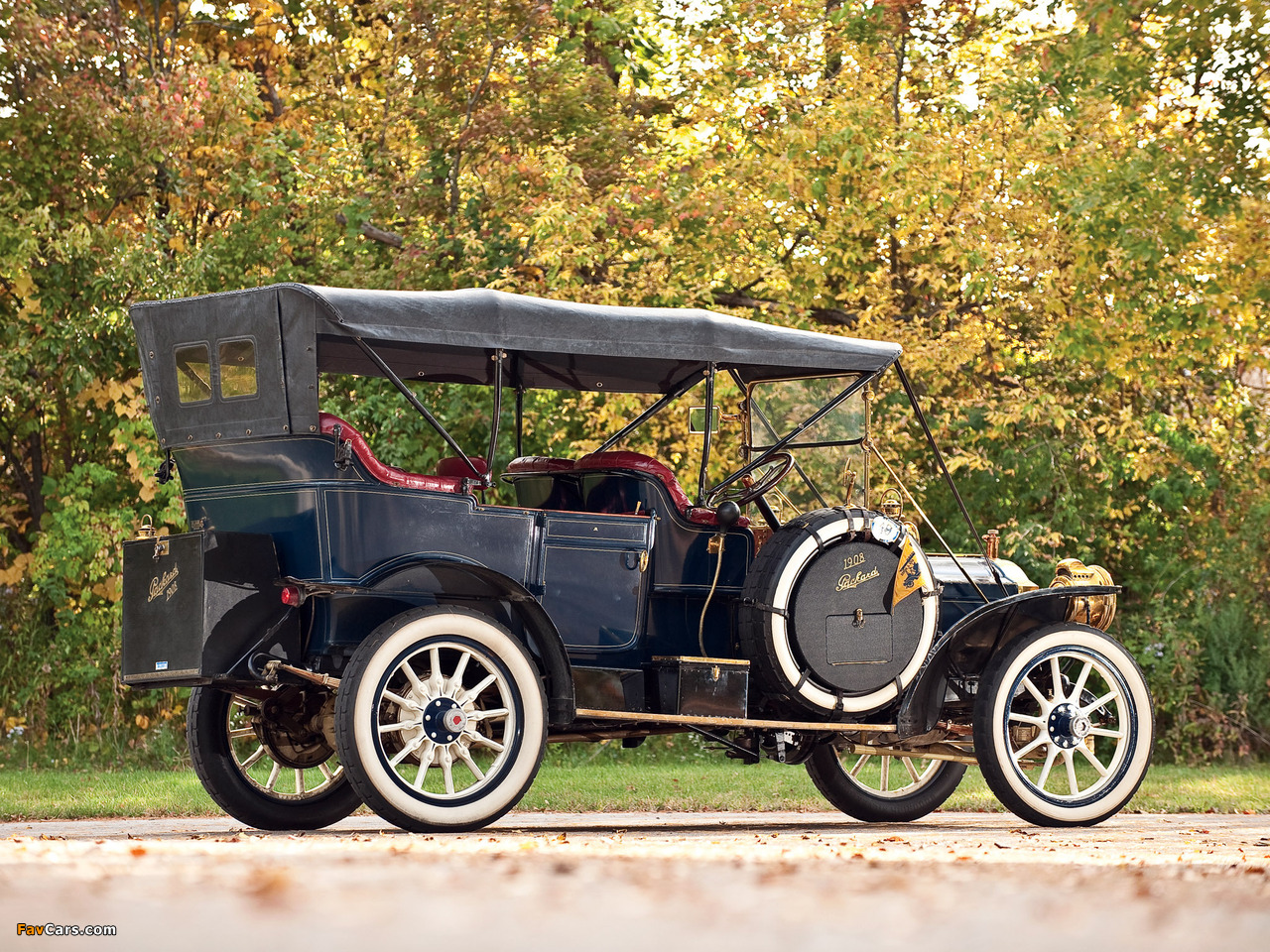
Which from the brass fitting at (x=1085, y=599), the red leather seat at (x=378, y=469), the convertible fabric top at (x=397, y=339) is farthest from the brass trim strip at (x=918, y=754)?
the red leather seat at (x=378, y=469)

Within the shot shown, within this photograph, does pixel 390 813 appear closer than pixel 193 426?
Yes

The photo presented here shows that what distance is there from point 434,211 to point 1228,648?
353 inches

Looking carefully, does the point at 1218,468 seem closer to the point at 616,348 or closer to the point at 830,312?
the point at 830,312

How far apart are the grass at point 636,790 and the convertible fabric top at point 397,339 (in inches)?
142

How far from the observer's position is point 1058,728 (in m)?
8.58

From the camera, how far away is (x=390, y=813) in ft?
22.7

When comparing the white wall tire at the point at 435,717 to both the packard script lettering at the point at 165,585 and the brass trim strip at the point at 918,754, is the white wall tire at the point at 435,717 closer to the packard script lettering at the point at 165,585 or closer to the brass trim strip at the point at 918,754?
the packard script lettering at the point at 165,585

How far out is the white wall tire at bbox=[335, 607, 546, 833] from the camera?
22.6 ft

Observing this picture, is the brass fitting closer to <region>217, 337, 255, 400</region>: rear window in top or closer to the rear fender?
the rear fender

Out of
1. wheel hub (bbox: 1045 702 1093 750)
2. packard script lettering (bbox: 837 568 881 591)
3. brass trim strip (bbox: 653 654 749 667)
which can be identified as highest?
packard script lettering (bbox: 837 568 881 591)

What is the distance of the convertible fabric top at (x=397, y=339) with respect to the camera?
729 centimetres

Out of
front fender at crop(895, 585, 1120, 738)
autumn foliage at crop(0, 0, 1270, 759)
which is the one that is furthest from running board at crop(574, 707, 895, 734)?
autumn foliage at crop(0, 0, 1270, 759)

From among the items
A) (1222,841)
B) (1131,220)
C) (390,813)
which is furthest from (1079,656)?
(1131,220)

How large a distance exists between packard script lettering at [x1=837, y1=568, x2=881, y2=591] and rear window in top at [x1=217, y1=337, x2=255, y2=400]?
3.04m
